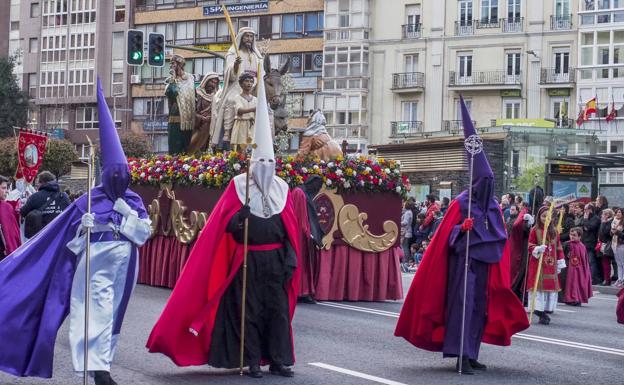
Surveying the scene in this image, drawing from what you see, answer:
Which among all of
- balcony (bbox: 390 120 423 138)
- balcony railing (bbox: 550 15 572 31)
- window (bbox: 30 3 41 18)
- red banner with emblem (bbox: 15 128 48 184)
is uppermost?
window (bbox: 30 3 41 18)

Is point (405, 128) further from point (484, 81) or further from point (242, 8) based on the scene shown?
point (242, 8)

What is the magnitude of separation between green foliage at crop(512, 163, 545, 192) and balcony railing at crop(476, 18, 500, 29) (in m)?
18.4

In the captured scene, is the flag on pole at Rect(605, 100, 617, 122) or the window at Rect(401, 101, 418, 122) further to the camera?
the window at Rect(401, 101, 418, 122)

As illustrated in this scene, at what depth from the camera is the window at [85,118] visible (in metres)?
79.1

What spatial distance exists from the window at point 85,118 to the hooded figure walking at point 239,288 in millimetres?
69814

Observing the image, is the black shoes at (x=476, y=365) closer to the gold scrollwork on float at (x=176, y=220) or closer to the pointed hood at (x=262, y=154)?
the pointed hood at (x=262, y=154)

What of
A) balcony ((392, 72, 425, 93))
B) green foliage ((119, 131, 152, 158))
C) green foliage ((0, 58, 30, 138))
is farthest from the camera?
green foliage ((0, 58, 30, 138))

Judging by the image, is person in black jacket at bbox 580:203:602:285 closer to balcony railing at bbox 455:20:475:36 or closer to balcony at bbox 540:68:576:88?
balcony at bbox 540:68:576:88

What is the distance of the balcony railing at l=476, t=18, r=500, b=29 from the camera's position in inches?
2372

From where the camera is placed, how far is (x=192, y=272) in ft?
33.4

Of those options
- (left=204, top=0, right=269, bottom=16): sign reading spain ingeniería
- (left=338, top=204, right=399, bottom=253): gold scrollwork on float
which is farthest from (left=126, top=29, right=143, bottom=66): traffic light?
(left=204, top=0, right=269, bottom=16): sign reading spain ingeniería

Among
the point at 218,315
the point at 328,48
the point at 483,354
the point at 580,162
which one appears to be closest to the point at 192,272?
the point at 218,315

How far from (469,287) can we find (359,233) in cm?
745

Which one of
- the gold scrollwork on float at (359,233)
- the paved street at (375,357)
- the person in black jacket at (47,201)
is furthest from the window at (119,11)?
the paved street at (375,357)
